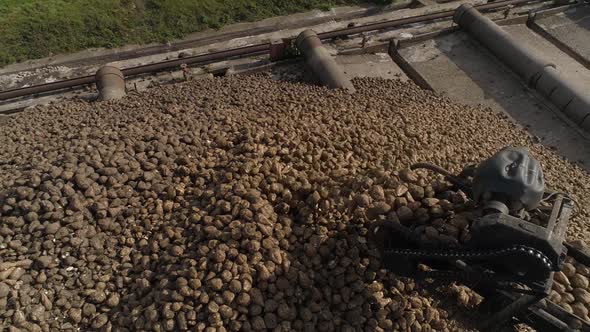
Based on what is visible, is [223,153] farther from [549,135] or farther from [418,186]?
[549,135]

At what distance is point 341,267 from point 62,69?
13170mm

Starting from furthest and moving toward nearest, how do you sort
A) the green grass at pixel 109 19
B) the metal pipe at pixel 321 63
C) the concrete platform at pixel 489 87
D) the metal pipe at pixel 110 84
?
the green grass at pixel 109 19, the metal pipe at pixel 321 63, the metal pipe at pixel 110 84, the concrete platform at pixel 489 87

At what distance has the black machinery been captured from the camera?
4.60 metres

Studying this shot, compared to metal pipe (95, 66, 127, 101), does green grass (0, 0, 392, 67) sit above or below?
above

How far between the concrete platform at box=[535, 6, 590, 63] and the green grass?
265 inches

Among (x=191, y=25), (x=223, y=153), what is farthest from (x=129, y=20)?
(x=223, y=153)

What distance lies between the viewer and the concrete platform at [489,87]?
10.9m

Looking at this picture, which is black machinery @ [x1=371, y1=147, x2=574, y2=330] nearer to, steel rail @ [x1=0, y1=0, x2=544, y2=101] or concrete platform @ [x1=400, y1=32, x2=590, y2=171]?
concrete platform @ [x1=400, y1=32, x2=590, y2=171]

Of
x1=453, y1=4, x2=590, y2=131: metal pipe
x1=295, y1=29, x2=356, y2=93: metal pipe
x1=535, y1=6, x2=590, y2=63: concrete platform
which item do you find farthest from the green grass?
x1=295, y1=29, x2=356, y2=93: metal pipe

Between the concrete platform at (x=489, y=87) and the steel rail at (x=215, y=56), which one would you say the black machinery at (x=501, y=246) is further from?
the steel rail at (x=215, y=56)

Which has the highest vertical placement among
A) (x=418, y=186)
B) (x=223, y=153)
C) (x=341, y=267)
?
(x=223, y=153)

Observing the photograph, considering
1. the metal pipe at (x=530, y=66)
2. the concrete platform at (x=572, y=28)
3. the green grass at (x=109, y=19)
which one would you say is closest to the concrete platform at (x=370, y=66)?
the metal pipe at (x=530, y=66)

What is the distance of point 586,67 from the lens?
521 inches

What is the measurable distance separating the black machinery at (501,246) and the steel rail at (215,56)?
8.81m
